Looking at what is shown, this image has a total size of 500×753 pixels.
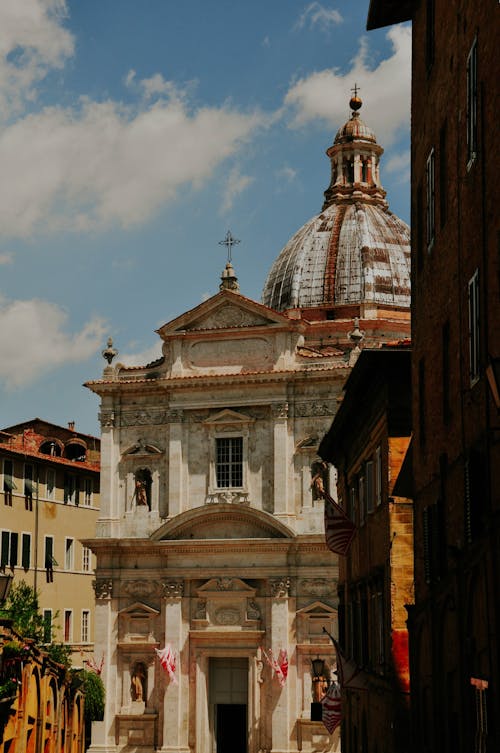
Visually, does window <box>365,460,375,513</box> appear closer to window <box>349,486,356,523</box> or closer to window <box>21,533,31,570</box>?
window <box>349,486,356,523</box>

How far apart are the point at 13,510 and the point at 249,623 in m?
14.2

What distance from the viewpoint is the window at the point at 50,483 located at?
210 ft

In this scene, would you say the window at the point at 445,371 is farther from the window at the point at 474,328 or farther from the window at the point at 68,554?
the window at the point at 68,554

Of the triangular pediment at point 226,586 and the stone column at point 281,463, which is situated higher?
the stone column at point 281,463

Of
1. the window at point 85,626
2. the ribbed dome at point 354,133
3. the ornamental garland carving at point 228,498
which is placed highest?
the ribbed dome at point 354,133

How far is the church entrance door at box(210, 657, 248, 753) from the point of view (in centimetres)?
5300

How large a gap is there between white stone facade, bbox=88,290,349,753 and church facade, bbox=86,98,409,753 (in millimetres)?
58

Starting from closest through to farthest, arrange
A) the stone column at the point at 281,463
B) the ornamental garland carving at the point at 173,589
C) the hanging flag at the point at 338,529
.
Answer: the hanging flag at the point at 338,529, the stone column at the point at 281,463, the ornamental garland carving at the point at 173,589

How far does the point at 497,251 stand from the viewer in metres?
14.0

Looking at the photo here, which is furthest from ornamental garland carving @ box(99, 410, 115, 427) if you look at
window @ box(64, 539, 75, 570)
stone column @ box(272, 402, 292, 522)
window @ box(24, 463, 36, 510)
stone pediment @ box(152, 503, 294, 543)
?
window @ box(64, 539, 75, 570)

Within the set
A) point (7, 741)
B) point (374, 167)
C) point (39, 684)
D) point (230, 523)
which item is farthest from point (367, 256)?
point (7, 741)

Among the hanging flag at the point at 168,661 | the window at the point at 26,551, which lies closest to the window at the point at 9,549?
the window at the point at 26,551

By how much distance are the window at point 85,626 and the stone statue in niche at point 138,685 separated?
44.4ft

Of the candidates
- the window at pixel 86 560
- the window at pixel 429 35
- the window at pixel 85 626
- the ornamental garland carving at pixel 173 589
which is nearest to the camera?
the window at pixel 429 35
